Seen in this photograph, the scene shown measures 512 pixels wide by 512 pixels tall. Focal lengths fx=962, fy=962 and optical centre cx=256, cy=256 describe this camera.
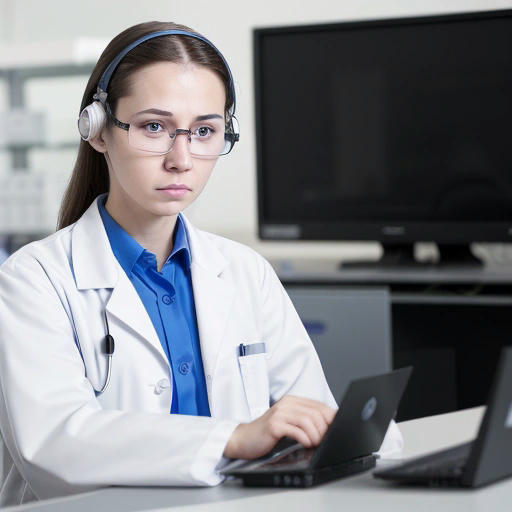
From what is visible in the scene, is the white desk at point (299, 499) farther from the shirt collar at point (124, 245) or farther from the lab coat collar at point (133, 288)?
the shirt collar at point (124, 245)

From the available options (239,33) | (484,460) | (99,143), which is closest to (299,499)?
(484,460)

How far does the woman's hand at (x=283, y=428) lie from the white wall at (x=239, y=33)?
2.73 metres

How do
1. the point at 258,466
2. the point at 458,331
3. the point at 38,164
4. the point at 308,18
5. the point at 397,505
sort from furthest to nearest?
the point at 38,164
the point at 308,18
the point at 458,331
the point at 258,466
the point at 397,505

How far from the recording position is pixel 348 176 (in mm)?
3541

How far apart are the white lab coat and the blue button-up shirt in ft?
0.07

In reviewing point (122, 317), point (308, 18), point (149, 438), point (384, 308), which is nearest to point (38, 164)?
point (308, 18)

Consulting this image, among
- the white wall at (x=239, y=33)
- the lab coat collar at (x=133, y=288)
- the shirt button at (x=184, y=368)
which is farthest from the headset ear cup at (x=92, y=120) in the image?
the white wall at (x=239, y=33)

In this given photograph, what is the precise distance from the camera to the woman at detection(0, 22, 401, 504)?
4.01 feet

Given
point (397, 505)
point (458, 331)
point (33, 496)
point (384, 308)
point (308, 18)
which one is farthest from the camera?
point (308, 18)

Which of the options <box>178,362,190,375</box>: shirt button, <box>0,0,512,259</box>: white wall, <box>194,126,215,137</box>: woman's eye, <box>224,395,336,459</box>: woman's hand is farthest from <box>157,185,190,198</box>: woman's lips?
<box>0,0,512,259</box>: white wall

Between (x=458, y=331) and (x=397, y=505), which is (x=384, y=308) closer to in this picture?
(x=458, y=331)

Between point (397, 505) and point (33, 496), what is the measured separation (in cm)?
64

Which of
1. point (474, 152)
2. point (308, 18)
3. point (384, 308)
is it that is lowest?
point (384, 308)

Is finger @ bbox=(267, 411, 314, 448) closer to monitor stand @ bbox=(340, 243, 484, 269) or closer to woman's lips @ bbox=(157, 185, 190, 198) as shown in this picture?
woman's lips @ bbox=(157, 185, 190, 198)
